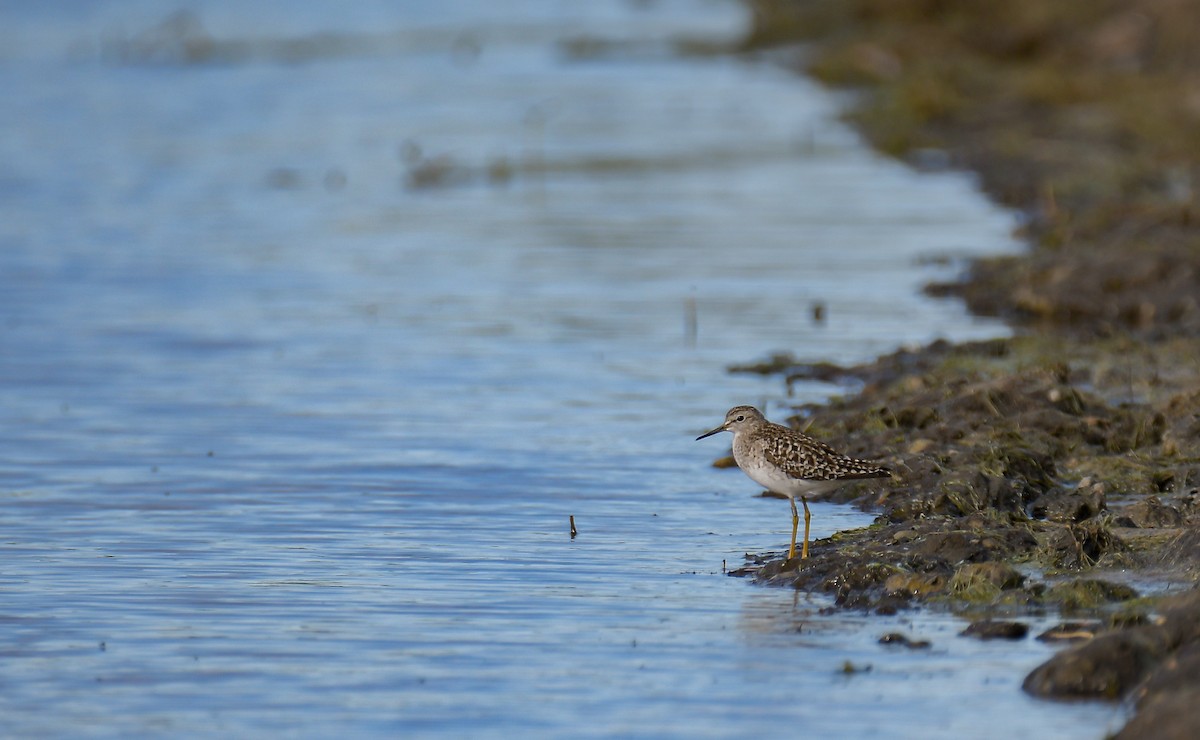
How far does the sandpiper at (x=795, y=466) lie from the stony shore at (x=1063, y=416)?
0.32 metres

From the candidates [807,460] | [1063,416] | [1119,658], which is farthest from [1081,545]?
[1063,416]

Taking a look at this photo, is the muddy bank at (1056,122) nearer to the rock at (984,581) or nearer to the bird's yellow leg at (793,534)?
the bird's yellow leg at (793,534)

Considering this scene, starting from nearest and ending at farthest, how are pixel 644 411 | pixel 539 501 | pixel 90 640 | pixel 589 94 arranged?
pixel 90 640
pixel 539 501
pixel 644 411
pixel 589 94

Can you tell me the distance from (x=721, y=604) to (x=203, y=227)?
16.4m

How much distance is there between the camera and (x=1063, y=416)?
13102 millimetres

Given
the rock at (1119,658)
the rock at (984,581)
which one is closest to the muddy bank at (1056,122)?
the rock at (984,581)

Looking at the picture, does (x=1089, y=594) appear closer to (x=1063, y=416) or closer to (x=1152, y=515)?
(x=1152, y=515)

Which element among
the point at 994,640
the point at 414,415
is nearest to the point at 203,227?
the point at 414,415

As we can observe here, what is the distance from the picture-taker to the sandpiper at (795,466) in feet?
35.3

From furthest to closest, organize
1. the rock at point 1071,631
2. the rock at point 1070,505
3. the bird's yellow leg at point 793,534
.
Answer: the rock at point 1070,505
the bird's yellow leg at point 793,534
the rock at point 1071,631

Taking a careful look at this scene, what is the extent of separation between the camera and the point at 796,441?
35.8ft

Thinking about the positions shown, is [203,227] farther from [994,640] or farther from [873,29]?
[873,29]

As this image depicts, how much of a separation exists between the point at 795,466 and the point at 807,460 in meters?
0.07

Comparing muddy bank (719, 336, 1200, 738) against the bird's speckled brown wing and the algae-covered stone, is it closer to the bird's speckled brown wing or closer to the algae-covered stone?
the algae-covered stone
